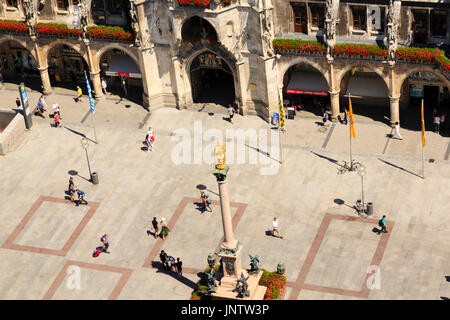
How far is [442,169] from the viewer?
99625 millimetres

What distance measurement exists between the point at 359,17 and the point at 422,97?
11272 millimetres

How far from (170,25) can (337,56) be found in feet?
55.7

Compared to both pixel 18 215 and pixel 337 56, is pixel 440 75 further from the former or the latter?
pixel 18 215

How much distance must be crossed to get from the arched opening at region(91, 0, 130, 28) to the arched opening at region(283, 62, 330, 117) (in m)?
17.6

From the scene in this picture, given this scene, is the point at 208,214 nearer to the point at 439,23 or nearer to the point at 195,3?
the point at 195,3

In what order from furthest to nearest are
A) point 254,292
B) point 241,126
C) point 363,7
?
point 241,126
point 363,7
point 254,292

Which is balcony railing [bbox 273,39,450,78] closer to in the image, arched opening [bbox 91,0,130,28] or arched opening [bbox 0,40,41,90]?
arched opening [bbox 91,0,130,28]

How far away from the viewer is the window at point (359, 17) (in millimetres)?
103062

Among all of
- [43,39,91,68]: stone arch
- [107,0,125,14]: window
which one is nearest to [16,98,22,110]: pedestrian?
[43,39,91,68]: stone arch

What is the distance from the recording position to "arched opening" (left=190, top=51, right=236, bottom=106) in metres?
112

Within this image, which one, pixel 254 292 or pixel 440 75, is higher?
pixel 440 75

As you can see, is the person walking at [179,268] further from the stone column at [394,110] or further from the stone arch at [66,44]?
the stone arch at [66,44]

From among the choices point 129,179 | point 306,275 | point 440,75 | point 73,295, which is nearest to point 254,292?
point 306,275

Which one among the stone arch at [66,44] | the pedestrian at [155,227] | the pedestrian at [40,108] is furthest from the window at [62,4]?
Answer: the pedestrian at [155,227]
